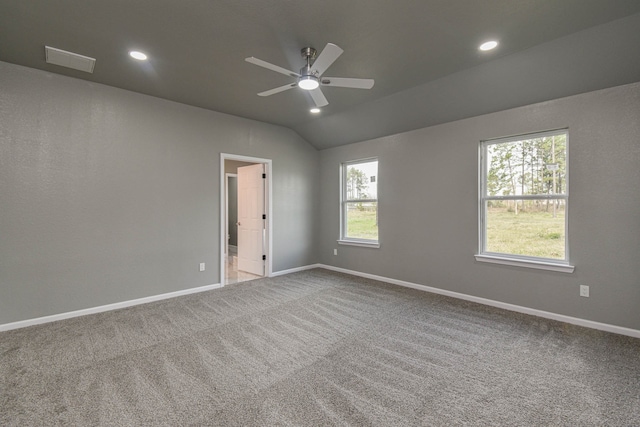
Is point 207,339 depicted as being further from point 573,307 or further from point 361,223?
point 573,307

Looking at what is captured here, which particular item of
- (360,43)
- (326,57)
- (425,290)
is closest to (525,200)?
(425,290)

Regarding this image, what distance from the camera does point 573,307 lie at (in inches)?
124

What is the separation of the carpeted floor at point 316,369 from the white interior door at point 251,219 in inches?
77.1

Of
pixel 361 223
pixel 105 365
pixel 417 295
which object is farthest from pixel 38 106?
pixel 417 295

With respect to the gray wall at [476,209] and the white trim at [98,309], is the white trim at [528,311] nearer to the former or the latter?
the gray wall at [476,209]

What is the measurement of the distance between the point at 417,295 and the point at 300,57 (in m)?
3.49

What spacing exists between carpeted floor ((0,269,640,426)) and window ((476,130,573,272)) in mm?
813

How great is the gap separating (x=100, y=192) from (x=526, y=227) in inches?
212

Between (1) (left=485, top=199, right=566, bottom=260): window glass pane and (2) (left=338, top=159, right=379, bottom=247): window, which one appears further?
(2) (left=338, top=159, right=379, bottom=247): window

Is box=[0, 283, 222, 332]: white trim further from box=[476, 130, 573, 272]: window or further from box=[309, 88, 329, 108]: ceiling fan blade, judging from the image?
box=[476, 130, 573, 272]: window

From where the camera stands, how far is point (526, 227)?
3.56m

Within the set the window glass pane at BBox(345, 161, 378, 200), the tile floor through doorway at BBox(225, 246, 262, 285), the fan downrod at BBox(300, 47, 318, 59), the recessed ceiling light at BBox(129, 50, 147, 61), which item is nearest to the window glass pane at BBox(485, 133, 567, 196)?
the window glass pane at BBox(345, 161, 378, 200)

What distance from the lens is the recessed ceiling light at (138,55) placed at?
276 cm

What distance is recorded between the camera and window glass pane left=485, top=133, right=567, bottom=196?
10.9ft
